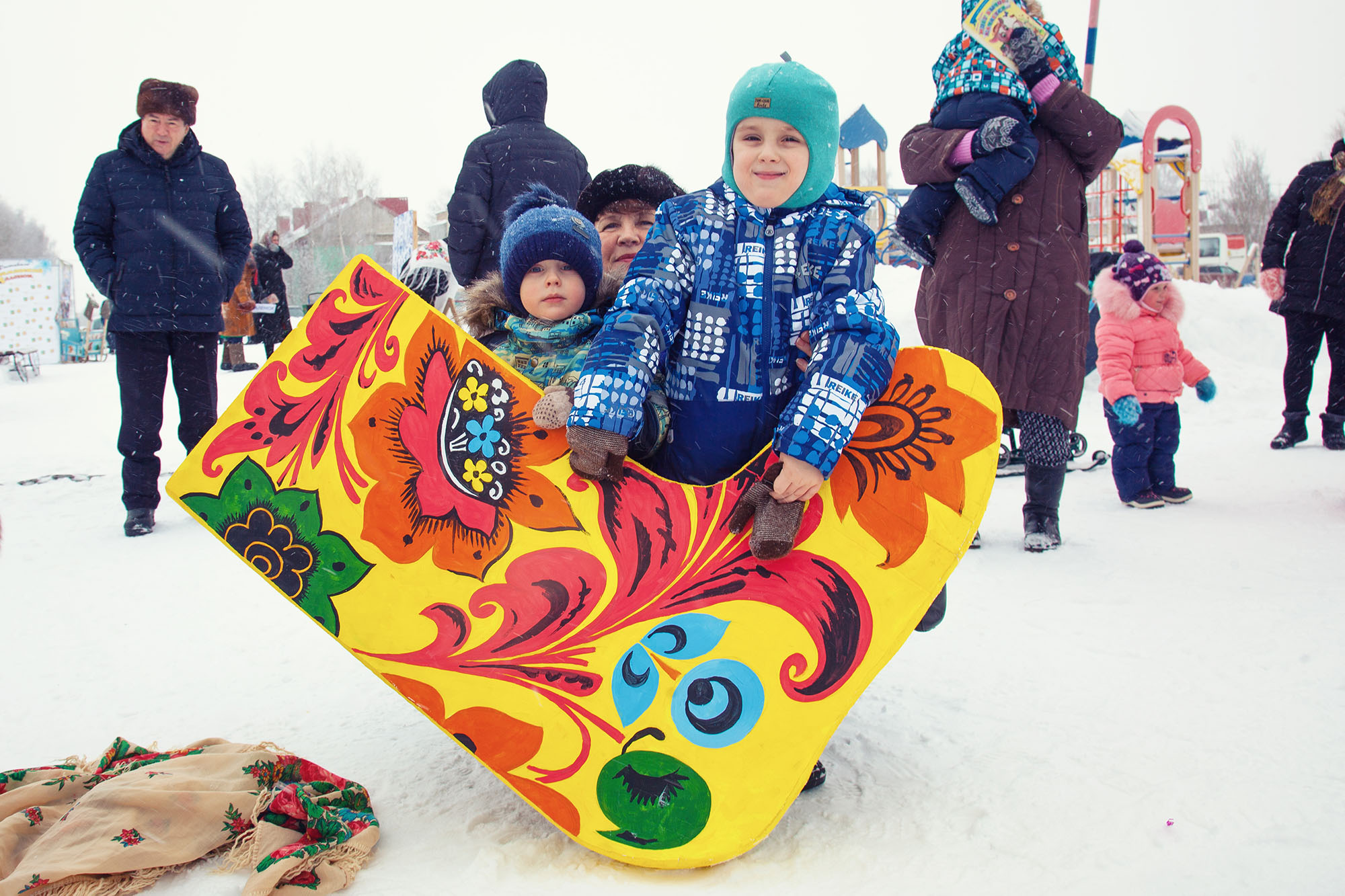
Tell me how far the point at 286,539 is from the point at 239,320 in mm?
10462

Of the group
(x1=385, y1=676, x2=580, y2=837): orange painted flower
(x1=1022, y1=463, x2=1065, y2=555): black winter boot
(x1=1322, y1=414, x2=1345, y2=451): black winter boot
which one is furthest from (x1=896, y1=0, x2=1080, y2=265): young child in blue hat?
(x1=1322, y1=414, x2=1345, y2=451): black winter boot

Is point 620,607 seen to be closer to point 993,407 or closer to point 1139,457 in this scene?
point 993,407

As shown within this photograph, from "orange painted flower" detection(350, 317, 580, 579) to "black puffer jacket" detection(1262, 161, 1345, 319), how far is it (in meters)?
5.04

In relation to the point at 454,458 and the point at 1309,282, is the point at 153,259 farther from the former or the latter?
the point at 1309,282

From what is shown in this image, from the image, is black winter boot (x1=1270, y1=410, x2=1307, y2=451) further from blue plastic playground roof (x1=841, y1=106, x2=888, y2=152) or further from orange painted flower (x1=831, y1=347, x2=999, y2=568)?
blue plastic playground roof (x1=841, y1=106, x2=888, y2=152)

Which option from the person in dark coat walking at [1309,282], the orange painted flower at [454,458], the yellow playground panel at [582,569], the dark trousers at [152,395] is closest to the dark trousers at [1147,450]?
the person in dark coat walking at [1309,282]

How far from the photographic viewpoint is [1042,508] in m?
3.22

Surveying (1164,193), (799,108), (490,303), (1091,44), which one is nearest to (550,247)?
(490,303)

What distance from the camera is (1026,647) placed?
2248 millimetres

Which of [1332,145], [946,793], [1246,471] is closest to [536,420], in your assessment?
[946,793]

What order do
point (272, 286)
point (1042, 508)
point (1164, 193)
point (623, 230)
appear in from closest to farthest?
point (623, 230) → point (1042, 508) → point (272, 286) → point (1164, 193)

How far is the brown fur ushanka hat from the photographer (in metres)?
3.66

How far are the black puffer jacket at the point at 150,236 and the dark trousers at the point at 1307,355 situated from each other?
20.1 feet

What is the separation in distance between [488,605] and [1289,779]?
1.55 m
